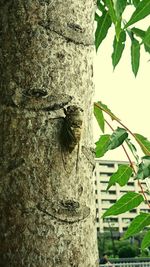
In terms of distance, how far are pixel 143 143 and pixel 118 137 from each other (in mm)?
158

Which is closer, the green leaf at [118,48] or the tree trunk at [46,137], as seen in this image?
the tree trunk at [46,137]

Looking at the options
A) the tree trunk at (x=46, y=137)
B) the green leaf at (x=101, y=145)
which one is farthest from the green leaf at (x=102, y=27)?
the tree trunk at (x=46, y=137)

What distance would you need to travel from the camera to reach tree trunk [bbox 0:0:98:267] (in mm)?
851

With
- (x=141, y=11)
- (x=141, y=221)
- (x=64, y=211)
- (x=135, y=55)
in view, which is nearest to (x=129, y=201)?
(x=141, y=221)

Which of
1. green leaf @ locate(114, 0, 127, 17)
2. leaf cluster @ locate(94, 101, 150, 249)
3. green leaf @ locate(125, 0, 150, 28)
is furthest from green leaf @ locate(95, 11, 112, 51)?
green leaf @ locate(114, 0, 127, 17)

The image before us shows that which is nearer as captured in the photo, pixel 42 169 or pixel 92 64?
pixel 42 169

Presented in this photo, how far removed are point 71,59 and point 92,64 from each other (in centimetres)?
8

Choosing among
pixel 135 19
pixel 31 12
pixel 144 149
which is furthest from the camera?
pixel 144 149

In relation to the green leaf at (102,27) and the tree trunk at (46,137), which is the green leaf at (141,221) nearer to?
the green leaf at (102,27)

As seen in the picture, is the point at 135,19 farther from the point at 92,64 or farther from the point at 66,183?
the point at 66,183

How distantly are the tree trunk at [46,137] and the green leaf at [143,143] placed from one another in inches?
29.1

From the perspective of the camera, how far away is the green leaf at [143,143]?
1709mm

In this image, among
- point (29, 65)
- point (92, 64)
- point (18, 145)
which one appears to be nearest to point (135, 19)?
point (92, 64)

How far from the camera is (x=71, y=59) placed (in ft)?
3.17
